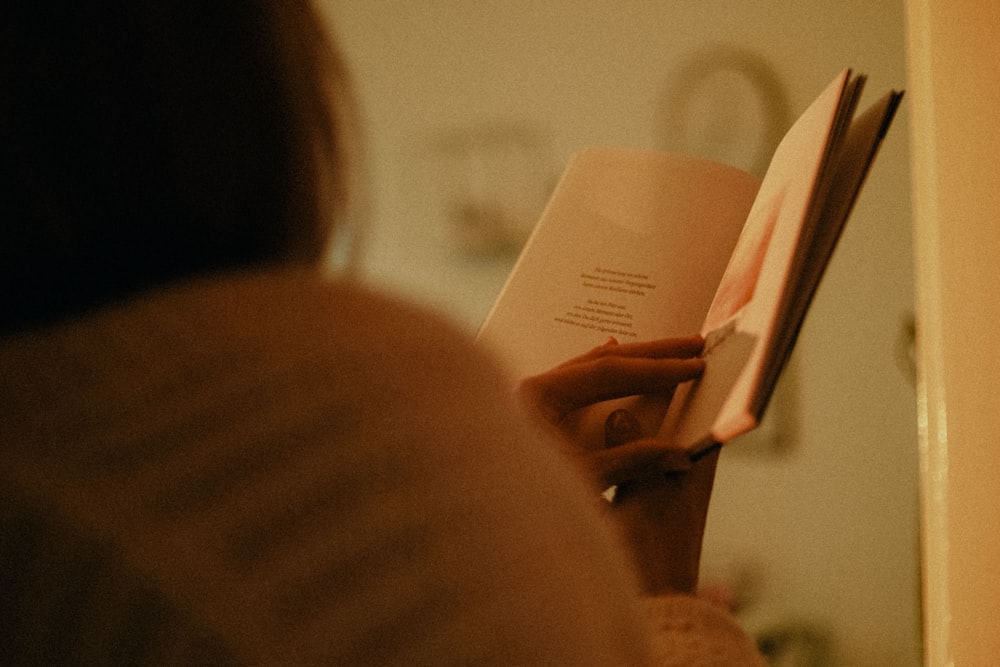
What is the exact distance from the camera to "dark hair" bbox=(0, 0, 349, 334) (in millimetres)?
188

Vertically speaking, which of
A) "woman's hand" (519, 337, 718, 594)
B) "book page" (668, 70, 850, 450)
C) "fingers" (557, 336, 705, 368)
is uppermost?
"book page" (668, 70, 850, 450)

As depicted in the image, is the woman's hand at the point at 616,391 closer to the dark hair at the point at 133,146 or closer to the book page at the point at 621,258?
the book page at the point at 621,258

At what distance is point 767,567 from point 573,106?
2.50 feet

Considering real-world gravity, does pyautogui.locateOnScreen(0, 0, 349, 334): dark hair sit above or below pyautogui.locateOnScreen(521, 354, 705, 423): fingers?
above

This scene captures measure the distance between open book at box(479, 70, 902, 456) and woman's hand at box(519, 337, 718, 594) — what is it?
14 millimetres

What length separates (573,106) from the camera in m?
1.13

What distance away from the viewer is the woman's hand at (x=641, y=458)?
41cm

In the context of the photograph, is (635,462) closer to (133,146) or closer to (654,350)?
(654,350)

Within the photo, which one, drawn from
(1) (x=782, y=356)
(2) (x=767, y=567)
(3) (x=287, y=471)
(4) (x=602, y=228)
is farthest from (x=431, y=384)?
(2) (x=767, y=567)

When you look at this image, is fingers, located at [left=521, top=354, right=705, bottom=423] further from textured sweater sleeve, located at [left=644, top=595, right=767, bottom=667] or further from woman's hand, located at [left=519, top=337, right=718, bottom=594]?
textured sweater sleeve, located at [left=644, top=595, right=767, bottom=667]

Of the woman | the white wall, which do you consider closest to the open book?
the woman

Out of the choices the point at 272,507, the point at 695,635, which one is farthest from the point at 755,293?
the point at 272,507

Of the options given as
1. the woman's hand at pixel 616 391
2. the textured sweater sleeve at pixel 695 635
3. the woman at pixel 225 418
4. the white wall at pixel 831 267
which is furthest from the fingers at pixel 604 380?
the white wall at pixel 831 267

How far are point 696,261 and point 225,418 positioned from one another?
0.41 meters
